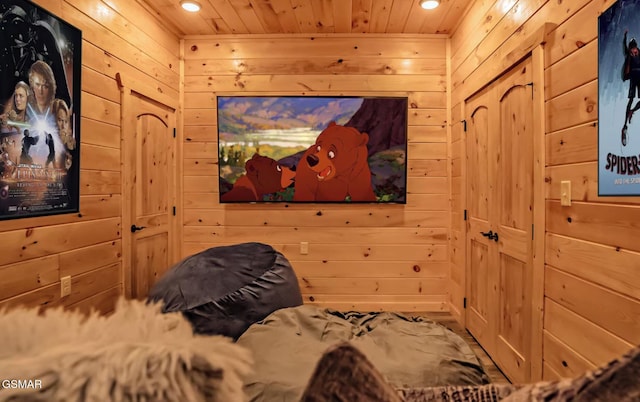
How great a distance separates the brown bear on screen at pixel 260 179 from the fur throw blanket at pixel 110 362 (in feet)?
10.1

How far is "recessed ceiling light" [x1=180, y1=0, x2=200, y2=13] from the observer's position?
299 centimetres

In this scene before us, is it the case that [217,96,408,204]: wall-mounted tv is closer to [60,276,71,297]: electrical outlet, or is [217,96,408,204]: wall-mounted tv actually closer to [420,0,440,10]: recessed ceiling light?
[420,0,440,10]: recessed ceiling light

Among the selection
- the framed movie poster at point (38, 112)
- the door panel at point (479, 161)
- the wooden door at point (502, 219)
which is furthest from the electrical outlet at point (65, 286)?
the door panel at point (479, 161)

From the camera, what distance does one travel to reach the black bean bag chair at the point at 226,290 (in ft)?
5.40

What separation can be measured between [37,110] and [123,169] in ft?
→ 2.73

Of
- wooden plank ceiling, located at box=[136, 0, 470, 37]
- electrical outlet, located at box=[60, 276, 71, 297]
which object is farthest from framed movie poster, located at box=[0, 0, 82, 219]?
wooden plank ceiling, located at box=[136, 0, 470, 37]

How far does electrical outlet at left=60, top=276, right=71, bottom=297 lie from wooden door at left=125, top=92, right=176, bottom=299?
0.65 m

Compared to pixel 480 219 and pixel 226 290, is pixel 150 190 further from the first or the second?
pixel 480 219

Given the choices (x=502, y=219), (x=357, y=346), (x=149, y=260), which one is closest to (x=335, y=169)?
(x=502, y=219)

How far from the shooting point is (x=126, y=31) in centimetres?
276

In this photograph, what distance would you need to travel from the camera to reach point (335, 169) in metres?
3.58

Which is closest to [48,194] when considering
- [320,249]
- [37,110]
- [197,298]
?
[37,110]

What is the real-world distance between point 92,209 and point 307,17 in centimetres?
252

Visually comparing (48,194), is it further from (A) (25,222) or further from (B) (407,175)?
(B) (407,175)
